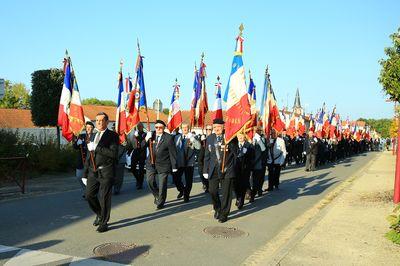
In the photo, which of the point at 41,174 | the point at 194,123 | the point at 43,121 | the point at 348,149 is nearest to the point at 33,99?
the point at 43,121

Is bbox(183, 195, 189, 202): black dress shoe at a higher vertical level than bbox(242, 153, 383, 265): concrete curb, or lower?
higher

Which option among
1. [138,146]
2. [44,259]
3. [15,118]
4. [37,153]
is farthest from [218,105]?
[15,118]

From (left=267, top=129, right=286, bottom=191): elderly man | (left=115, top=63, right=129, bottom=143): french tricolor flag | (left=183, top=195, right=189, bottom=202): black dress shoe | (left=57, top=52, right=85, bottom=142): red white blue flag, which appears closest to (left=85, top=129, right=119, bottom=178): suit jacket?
(left=57, top=52, right=85, bottom=142): red white blue flag

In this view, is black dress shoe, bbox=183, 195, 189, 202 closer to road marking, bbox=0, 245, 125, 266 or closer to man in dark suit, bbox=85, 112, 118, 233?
man in dark suit, bbox=85, 112, 118, 233

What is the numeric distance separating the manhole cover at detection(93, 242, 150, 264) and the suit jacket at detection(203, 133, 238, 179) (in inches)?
93.2

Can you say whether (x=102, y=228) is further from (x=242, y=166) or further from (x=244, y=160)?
(x=244, y=160)

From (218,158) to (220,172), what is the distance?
276 millimetres

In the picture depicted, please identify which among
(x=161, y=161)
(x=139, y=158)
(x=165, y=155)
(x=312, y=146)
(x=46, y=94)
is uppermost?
(x=46, y=94)

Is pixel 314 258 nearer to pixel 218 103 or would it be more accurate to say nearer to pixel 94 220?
pixel 94 220

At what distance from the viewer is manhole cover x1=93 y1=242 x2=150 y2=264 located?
539 centimetres

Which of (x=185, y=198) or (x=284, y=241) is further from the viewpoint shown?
(x=185, y=198)

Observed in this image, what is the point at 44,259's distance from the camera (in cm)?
525

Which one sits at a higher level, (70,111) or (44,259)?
(70,111)

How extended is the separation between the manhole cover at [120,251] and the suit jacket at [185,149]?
4.44m
